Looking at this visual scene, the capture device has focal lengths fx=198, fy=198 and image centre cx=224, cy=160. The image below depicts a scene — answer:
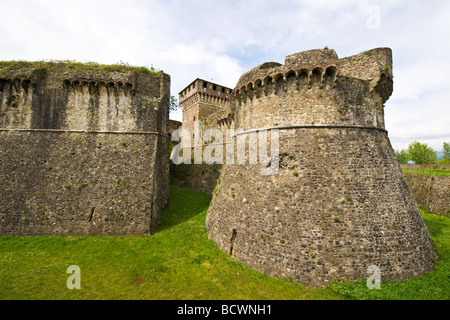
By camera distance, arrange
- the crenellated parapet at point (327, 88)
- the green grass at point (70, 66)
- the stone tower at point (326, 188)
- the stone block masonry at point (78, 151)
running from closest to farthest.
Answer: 1. the stone tower at point (326, 188)
2. the crenellated parapet at point (327, 88)
3. the stone block masonry at point (78, 151)
4. the green grass at point (70, 66)

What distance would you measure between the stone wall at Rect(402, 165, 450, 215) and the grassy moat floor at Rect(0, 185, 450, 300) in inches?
392

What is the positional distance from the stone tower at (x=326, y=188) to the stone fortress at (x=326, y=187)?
0.14 feet

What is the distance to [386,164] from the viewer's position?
9.55m

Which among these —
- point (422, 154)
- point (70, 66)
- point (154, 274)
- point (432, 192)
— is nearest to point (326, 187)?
point (154, 274)

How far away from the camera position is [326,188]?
8859mm

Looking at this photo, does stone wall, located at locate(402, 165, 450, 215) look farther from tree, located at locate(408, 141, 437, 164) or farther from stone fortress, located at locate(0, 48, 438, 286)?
tree, located at locate(408, 141, 437, 164)

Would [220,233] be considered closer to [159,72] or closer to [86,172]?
[86,172]

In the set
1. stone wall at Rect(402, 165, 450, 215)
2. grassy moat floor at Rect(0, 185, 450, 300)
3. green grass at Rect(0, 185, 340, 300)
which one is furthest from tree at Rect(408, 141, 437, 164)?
green grass at Rect(0, 185, 340, 300)

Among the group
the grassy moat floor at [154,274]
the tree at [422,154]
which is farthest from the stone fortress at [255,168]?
the tree at [422,154]

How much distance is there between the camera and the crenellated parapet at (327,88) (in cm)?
958

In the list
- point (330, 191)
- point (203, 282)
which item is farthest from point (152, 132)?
point (330, 191)

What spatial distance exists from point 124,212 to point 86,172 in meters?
3.83

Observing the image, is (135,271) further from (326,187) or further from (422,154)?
(422,154)

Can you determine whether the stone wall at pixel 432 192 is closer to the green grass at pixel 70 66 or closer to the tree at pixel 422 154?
the green grass at pixel 70 66
